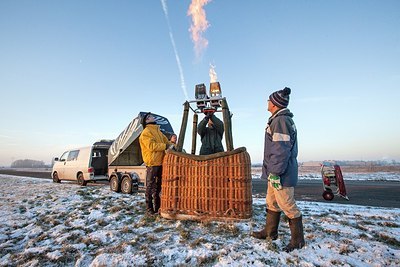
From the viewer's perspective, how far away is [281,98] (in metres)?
3.38

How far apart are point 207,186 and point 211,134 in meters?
1.55

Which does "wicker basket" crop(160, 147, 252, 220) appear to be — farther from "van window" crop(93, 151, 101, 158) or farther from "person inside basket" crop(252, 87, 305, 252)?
"van window" crop(93, 151, 101, 158)

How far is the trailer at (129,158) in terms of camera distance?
8.72m

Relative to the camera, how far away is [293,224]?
10.1 ft

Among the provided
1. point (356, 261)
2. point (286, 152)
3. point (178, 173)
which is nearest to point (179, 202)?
point (178, 173)

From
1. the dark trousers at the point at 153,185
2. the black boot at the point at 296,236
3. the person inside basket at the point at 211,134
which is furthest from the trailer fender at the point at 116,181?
the black boot at the point at 296,236

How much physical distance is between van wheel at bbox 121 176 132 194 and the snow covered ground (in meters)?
3.74

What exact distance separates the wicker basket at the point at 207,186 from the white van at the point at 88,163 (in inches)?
345

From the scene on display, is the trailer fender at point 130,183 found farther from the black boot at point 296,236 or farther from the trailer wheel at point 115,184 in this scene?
the black boot at point 296,236

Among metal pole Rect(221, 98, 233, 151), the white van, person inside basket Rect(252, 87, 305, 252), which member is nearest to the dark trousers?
metal pole Rect(221, 98, 233, 151)

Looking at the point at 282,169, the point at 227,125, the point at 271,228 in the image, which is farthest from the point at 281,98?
the point at 271,228

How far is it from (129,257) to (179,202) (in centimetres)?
172

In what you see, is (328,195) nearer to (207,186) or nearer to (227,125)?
(227,125)

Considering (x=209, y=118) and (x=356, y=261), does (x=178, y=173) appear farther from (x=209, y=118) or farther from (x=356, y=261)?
(x=356, y=261)
